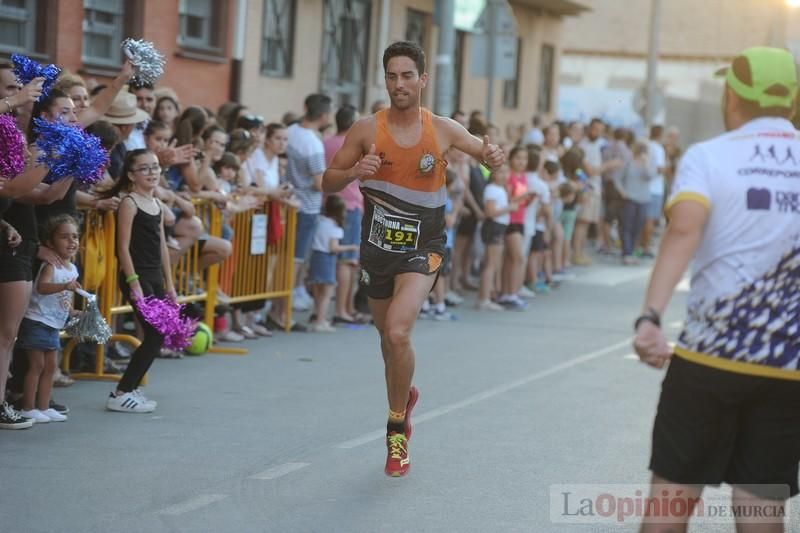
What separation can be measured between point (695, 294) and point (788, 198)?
1.46 feet

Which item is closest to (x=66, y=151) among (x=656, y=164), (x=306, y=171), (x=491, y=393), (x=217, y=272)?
(x=491, y=393)

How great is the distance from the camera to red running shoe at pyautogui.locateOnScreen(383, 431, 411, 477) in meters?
7.66

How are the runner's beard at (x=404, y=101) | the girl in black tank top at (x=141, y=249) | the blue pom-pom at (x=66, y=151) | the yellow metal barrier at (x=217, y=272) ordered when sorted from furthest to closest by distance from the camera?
the yellow metal barrier at (x=217, y=272) → the girl in black tank top at (x=141, y=249) → the blue pom-pom at (x=66, y=151) → the runner's beard at (x=404, y=101)

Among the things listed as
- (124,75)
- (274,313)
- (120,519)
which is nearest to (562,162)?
(274,313)

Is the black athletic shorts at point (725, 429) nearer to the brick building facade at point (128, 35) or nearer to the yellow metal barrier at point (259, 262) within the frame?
the yellow metal barrier at point (259, 262)

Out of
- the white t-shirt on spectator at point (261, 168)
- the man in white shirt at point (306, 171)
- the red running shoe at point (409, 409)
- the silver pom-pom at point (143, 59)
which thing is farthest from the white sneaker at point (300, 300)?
the red running shoe at point (409, 409)

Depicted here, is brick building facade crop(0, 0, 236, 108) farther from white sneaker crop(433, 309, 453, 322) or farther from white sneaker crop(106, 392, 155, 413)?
white sneaker crop(106, 392, 155, 413)

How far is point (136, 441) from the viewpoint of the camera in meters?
8.45

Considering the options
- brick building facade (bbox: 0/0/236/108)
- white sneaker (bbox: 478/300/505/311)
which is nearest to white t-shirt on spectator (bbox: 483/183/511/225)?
white sneaker (bbox: 478/300/505/311)

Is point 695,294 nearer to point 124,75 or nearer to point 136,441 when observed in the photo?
point 136,441

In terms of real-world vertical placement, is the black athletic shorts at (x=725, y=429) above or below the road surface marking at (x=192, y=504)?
above

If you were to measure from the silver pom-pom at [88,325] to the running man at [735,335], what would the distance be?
208 inches

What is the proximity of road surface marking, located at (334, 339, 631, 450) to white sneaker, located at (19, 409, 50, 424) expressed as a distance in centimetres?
182

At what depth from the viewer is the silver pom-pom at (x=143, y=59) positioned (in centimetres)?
916
